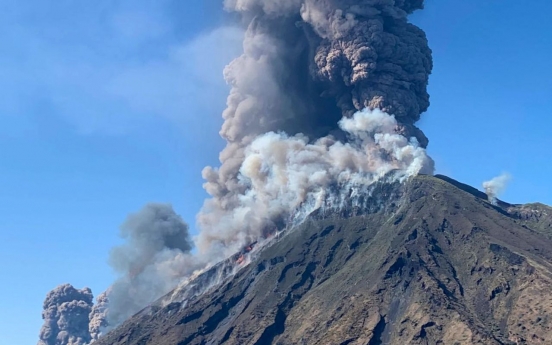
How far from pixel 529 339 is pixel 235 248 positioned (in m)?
57.5

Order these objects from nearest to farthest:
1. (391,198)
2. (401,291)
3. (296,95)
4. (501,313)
Result: (501,313)
(401,291)
(391,198)
(296,95)

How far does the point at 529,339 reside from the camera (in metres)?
85.8

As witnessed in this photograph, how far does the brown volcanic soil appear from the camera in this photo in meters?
91.3

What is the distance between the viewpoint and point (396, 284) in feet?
333

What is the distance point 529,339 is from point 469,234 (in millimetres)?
26896

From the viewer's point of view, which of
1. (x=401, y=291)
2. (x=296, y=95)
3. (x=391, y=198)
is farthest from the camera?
(x=296, y=95)

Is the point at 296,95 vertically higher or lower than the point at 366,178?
higher

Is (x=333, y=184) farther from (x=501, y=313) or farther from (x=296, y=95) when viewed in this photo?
(x=501, y=313)

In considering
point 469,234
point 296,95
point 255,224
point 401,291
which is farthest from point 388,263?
point 296,95

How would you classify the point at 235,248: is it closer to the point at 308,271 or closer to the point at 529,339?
the point at 308,271

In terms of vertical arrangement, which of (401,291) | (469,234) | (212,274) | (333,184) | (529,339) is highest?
(333,184)

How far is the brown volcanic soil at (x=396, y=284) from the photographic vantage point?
300 ft

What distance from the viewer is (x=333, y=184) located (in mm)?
129125

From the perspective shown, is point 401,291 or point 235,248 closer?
point 401,291
